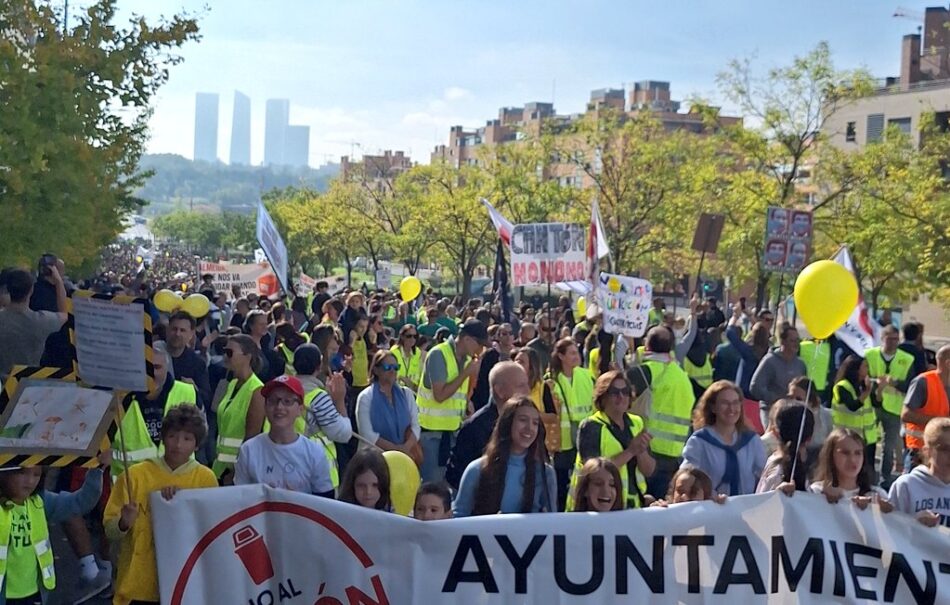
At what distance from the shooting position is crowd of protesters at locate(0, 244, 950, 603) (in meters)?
5.89

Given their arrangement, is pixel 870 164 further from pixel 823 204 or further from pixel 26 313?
pixel 26 313

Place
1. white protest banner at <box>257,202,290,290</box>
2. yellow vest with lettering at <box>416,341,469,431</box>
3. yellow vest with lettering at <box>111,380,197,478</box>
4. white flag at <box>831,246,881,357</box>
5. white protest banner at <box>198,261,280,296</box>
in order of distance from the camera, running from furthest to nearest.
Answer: white protest banner at <box>198,261,280,296</box>, white protest banner at <box>257,202,290,290</box>, white flag at <box>831,246,881,357</box>, yellow vest with lettering at <box>416,341,469,431</box>, yellow vest with lettering at <box>111,380,197,478</box>

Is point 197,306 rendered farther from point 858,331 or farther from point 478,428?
point 478,428

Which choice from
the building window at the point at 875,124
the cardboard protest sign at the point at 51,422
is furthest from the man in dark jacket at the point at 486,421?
the building window at the point at 875,124

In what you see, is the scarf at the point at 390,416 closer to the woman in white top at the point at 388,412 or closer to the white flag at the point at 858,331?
the woman in white top at the point at 388,412

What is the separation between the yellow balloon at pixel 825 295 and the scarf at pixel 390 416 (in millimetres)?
3159

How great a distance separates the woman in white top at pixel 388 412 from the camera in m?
8.91

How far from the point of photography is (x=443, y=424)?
10.5 meters

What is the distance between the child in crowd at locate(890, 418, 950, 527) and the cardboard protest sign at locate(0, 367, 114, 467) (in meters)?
3.79

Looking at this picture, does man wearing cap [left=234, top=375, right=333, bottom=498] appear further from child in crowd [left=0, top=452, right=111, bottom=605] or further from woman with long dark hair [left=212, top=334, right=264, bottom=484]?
woman with long dark hair [left=212, top=334, right=264, bottom=484]

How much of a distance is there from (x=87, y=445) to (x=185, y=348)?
10.4 feet

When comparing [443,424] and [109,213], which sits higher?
[109,213]

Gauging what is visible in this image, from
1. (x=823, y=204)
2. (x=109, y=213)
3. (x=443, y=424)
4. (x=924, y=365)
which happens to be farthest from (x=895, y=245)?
(x=443, y=424)

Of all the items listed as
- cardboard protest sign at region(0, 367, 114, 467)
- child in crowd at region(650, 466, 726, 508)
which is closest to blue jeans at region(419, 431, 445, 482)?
child in crowd at region(650, 466, 726, 508)
